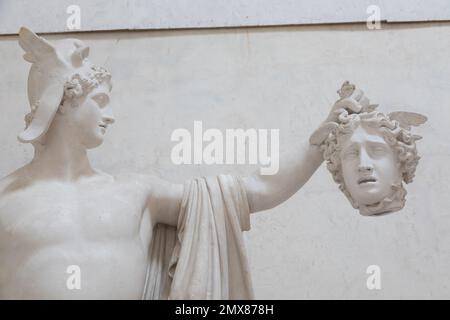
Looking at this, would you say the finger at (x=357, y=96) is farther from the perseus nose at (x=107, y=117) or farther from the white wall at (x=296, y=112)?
the white wall at (x=296, y=112)

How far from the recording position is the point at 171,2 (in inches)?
303

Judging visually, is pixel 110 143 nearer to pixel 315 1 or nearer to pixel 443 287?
pixel 315 1

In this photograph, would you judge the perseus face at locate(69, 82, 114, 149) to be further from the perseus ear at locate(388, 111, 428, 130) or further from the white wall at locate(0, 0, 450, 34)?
the white wall at locate(0, 0, 450, 34)

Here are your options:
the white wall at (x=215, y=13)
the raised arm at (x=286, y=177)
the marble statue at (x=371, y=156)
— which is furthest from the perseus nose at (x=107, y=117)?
the white wall at (x=215, y=13)

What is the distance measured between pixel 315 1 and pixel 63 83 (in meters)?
2.93

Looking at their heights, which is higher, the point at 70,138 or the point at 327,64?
the point at 327,64

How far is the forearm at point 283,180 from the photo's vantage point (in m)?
5.05

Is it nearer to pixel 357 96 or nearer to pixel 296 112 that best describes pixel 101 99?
pixel 357 96

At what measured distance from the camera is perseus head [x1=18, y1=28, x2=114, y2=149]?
5.05 m

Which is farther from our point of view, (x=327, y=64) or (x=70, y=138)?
(x=327, y=64)

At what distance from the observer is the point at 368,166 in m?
4.77
